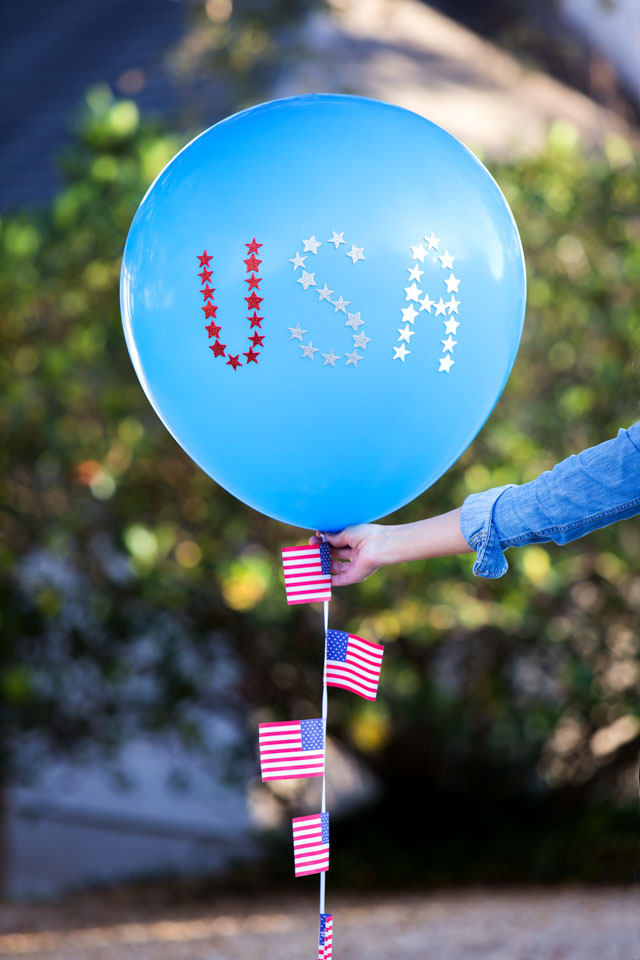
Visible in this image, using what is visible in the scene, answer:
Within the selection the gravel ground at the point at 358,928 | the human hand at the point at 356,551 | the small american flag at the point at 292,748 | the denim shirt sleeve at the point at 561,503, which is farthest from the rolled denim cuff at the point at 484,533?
the gravel ground at the point at 358,928

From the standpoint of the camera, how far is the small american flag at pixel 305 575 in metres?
2.05

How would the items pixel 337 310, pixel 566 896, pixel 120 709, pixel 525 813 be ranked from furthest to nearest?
pixel 525 813 → pixel 120 709 → pixel 566 896 → pixel 337 310

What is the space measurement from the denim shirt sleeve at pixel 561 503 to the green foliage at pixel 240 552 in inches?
75.6

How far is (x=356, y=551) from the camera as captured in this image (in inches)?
81.1

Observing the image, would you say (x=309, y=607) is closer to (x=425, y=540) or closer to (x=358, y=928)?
(x=358, y=928)

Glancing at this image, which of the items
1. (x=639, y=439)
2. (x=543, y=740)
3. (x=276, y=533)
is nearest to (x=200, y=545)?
(x=276, y=533)

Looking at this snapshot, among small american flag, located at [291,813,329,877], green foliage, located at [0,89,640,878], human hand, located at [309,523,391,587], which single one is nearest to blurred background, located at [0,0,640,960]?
green foliage, located at [0,89,640,878]

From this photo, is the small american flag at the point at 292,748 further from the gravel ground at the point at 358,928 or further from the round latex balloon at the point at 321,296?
the gravel ground at the point at 358,928

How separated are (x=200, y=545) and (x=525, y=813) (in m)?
2.25

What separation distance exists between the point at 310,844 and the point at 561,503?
0.76 meters

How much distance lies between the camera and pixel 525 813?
5.36 metres

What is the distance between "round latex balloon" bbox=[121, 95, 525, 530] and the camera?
186 cm

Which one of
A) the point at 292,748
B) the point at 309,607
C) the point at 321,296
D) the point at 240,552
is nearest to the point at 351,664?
the point at 292,748

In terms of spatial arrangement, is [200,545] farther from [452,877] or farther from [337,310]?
[337,310]
